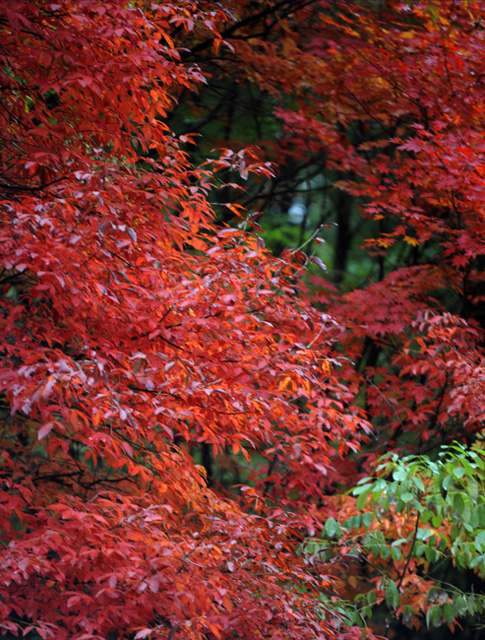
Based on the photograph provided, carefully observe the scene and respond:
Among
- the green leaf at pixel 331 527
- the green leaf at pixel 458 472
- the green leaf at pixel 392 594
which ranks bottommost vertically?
the green leaf at pixel 392 594

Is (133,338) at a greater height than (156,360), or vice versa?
(156,360)

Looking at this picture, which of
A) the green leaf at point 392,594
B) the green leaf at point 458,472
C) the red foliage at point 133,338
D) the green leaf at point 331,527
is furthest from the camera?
the green leaf at point 331,527

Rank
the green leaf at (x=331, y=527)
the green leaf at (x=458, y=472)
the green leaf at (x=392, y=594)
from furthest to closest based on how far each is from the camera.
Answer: the green leaf at (x=331, y=527)
the green leaf at (x=392, y=594)
the green leaf at (x=458, y=472)

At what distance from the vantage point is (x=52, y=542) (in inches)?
134

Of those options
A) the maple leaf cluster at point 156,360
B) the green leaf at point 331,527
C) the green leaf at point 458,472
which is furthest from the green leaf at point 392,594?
the green leaf at point 458,472

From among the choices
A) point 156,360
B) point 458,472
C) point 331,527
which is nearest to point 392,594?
point 331,527

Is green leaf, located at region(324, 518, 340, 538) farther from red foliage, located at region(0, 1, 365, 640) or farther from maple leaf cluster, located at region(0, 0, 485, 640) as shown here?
red foliage, located at region(0, 1, 365, 640)

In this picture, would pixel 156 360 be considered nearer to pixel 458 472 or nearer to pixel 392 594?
pixel 458 472

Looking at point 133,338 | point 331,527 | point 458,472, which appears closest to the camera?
point 133,338

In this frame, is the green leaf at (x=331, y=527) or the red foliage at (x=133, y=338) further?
the green leaf at (x=331, y=527)

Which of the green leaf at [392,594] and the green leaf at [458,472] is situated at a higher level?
the green leaf at [458,472]

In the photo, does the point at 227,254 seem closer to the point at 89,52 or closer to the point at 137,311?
the point at 137,311

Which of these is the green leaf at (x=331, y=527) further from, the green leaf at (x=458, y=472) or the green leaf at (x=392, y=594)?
the green leaf at (x=458, y=472)

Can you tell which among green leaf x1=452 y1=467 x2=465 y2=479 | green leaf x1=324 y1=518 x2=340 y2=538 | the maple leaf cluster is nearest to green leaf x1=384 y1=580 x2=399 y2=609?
the maple leaf cluster
